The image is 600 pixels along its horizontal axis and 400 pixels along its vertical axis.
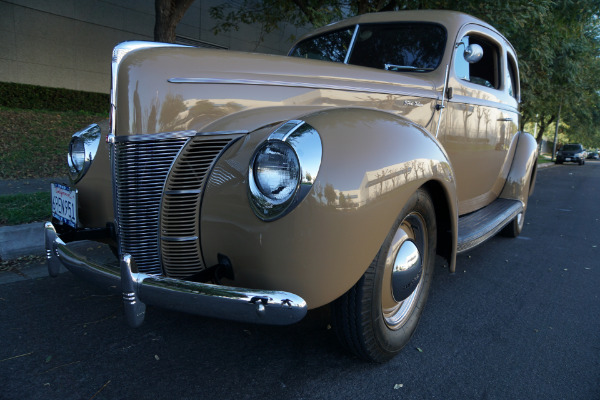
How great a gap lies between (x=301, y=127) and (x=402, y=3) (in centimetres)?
834

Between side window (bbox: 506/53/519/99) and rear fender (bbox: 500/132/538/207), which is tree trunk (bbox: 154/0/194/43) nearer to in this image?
side window (bbox: 506/53/519/99)

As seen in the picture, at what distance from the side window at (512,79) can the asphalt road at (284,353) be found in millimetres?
2234

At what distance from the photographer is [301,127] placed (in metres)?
1.67

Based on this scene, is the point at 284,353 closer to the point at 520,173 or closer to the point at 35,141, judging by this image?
the point at 520,173

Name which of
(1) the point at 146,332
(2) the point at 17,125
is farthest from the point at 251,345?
(2) the point at 17,125

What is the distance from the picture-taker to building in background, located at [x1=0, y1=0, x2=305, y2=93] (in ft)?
33.5

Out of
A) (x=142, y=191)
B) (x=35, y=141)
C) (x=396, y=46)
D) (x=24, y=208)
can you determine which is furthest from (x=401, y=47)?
(x=35, y=141)

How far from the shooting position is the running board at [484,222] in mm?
2717

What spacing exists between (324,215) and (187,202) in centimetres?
63

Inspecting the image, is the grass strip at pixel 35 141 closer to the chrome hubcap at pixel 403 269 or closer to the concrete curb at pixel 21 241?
the concrete curb at pixel 21 241

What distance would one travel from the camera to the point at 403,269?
2.07m

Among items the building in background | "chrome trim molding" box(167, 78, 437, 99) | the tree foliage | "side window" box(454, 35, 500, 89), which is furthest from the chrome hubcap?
the building in background

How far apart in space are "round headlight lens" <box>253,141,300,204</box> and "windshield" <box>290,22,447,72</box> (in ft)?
5.79

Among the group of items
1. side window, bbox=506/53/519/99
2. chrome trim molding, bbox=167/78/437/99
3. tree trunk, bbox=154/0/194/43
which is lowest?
chrome trim molding, bbox=167/78/437/99
